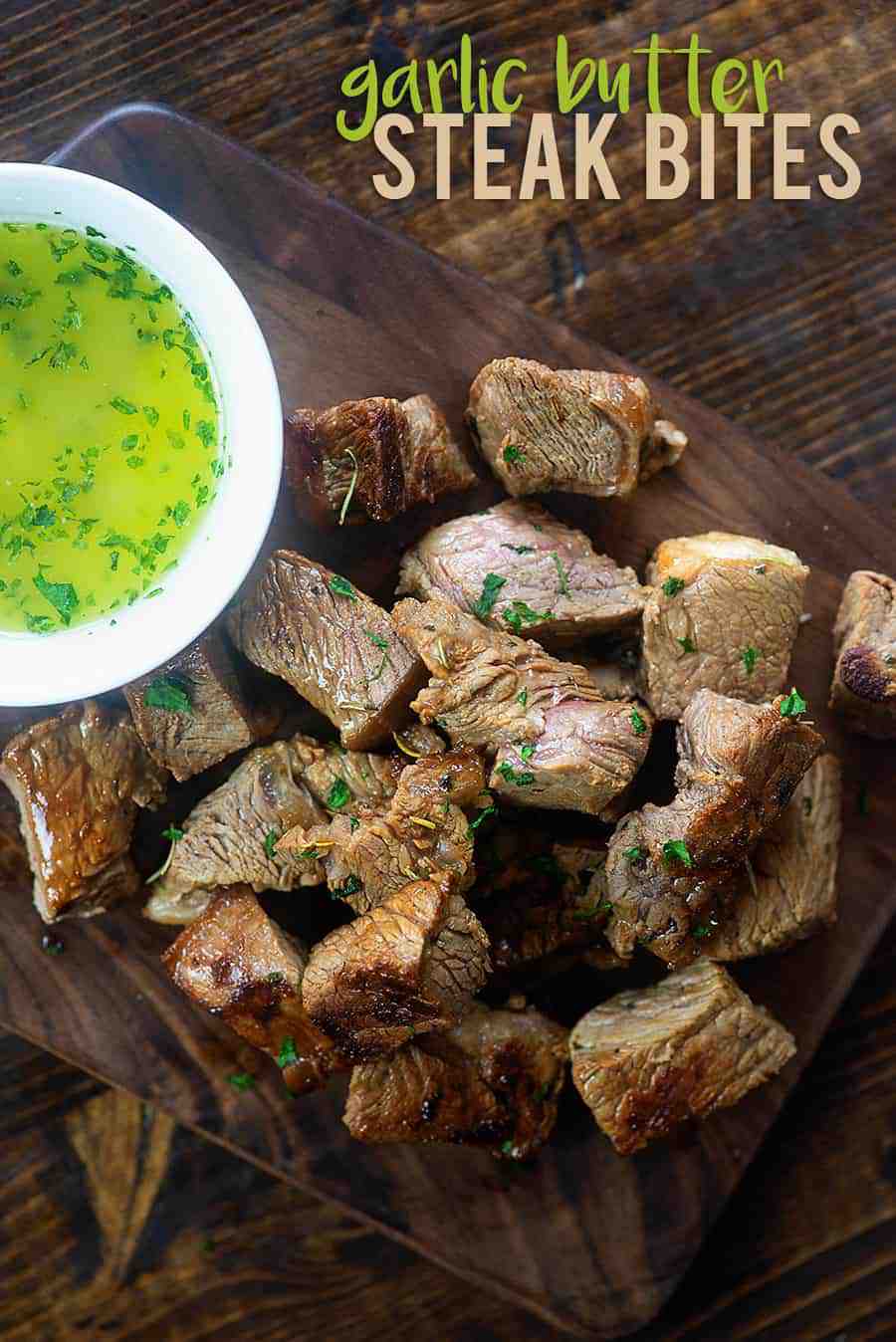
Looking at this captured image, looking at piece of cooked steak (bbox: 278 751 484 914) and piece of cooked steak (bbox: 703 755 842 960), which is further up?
piece of cooked steak (bbox: 278 751 484 914)

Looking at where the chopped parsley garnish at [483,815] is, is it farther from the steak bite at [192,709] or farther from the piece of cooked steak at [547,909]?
the steak bite at [192,709]

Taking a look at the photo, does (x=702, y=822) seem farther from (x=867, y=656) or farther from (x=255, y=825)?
(x=255, y=825)

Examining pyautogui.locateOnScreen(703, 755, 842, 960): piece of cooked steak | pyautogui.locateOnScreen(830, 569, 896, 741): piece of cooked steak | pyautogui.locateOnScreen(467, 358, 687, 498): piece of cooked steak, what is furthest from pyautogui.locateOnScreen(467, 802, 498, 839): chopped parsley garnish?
pyautogui.locateOnScreen(830, 569, 896, 741): piece of cooked steak

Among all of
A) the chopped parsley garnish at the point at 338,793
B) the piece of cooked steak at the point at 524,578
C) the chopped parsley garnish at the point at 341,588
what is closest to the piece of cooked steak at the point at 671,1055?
the chopped parsley garnish at the point at 338,793

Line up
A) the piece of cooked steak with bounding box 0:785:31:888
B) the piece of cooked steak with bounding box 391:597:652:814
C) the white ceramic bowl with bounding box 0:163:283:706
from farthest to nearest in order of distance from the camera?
the piece of cooked steak with bounding box 0:785:31:888, the piece of cooked steak with bounding box 391:597:652:814, the white ceramic bowl with bounding box 0:163:283:706

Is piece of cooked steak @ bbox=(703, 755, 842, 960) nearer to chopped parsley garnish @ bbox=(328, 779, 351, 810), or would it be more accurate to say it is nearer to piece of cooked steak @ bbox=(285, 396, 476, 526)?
chopped parsley garnish @ bbox=(328, 779, 351, 810)

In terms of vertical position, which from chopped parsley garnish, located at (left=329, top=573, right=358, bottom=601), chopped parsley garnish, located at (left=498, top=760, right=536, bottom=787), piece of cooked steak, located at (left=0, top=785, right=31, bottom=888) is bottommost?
piece of cooked steak, located at (left=0, top=785, right=31, bottom=888)

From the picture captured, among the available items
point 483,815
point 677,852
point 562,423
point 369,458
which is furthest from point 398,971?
point 562,423
